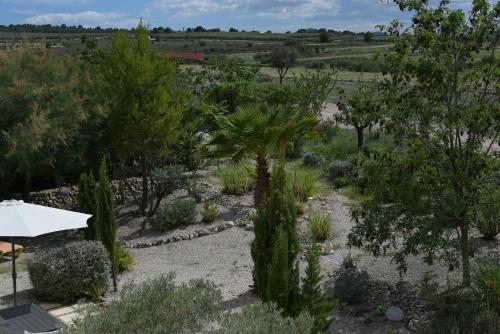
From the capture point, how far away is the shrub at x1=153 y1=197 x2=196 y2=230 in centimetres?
1426

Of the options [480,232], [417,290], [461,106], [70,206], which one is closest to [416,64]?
[461,106]

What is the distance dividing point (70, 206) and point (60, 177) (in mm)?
1608

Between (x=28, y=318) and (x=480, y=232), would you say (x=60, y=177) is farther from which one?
(x=480, y=232)

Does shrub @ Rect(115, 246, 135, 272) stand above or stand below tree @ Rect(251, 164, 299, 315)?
below

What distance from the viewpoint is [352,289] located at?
9.35m

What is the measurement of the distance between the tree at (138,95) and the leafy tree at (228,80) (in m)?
11.4

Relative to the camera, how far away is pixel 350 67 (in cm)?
5916

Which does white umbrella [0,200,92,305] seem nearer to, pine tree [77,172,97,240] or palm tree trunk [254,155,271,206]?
pine tree [77,172,97,240]

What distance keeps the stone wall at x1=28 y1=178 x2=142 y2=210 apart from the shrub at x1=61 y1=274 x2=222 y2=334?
10756 mm

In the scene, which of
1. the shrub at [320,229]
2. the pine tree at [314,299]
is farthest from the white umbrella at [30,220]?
the shrub at [320,229]

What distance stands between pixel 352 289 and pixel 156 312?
15.2 ft

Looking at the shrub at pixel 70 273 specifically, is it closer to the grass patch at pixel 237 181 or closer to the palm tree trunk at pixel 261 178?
the palm tree trunk at pixel 261 178

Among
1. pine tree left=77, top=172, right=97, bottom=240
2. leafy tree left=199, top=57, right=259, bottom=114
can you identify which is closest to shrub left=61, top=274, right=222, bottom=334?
pine tree left=77, top=172, right=97, bottom=240

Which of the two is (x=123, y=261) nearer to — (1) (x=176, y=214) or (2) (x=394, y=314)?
(1) (x=176, y=214)
